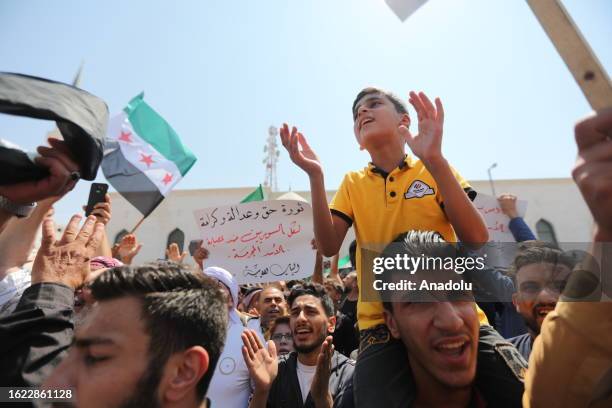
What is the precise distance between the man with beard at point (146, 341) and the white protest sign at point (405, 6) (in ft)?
4.64

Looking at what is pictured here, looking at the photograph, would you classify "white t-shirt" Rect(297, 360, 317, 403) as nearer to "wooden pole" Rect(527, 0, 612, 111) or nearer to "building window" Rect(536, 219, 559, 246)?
"wooden pole" Rect(527, 0, 612, 111)

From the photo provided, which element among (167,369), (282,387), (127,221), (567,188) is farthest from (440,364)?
(567,188)

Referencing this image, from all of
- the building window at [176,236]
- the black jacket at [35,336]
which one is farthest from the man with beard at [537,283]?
the building window at [176,236]

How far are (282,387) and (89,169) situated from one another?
99.2 inches

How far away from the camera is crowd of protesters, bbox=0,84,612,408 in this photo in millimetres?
876

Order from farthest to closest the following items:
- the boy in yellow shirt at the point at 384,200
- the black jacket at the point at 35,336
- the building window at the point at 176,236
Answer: the building window at the point at 176,236
the boy in yellow shirt at the point at 384,200
the black jacket at the point at 35,336

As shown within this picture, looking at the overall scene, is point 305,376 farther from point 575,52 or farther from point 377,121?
point 575,52

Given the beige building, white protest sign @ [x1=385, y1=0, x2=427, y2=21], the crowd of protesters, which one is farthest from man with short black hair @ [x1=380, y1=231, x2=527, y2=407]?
the beige building

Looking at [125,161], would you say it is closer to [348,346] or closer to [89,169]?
[348,346]

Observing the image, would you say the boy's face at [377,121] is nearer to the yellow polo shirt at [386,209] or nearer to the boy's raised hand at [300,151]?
the yellow polo shirt at [386,209]

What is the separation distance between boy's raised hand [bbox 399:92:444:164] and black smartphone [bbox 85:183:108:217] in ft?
6.69

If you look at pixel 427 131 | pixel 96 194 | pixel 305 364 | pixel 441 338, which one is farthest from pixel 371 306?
pixel 96 194

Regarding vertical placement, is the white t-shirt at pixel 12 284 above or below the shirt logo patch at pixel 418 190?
below

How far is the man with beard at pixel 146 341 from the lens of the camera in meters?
1.30
